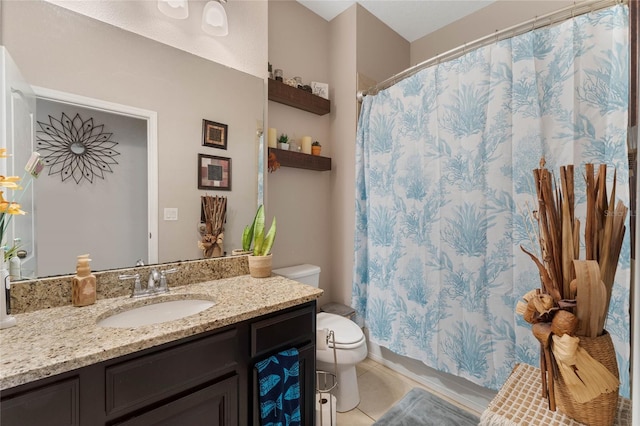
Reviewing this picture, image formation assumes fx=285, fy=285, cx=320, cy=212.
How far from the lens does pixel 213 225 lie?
1.52 m

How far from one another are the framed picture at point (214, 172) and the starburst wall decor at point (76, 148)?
0.36 m

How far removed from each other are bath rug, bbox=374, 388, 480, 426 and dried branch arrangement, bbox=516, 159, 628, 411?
112 centimetres

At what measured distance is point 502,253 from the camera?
4.90 feet

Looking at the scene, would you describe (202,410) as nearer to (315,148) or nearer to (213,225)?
(213,225)

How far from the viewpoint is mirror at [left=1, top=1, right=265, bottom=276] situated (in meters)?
1.10

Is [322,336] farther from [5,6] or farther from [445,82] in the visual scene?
[5,6]

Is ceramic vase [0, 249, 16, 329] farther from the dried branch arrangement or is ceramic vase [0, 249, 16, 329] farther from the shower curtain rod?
the shower curtain rod

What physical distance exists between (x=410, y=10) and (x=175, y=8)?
5.57 feet

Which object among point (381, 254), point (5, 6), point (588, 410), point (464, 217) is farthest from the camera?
point (381, 254)

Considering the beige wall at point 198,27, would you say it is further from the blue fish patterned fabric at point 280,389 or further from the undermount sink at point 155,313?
the blue fish patterned fabric at point 280,389

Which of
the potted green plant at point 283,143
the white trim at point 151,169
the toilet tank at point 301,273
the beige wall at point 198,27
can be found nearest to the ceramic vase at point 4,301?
the white trim at point 151,169

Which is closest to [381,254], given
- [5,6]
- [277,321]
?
[277,321]

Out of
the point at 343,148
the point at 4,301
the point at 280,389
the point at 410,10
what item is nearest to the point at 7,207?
the point at 4,301

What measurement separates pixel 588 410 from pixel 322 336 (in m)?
1.19
